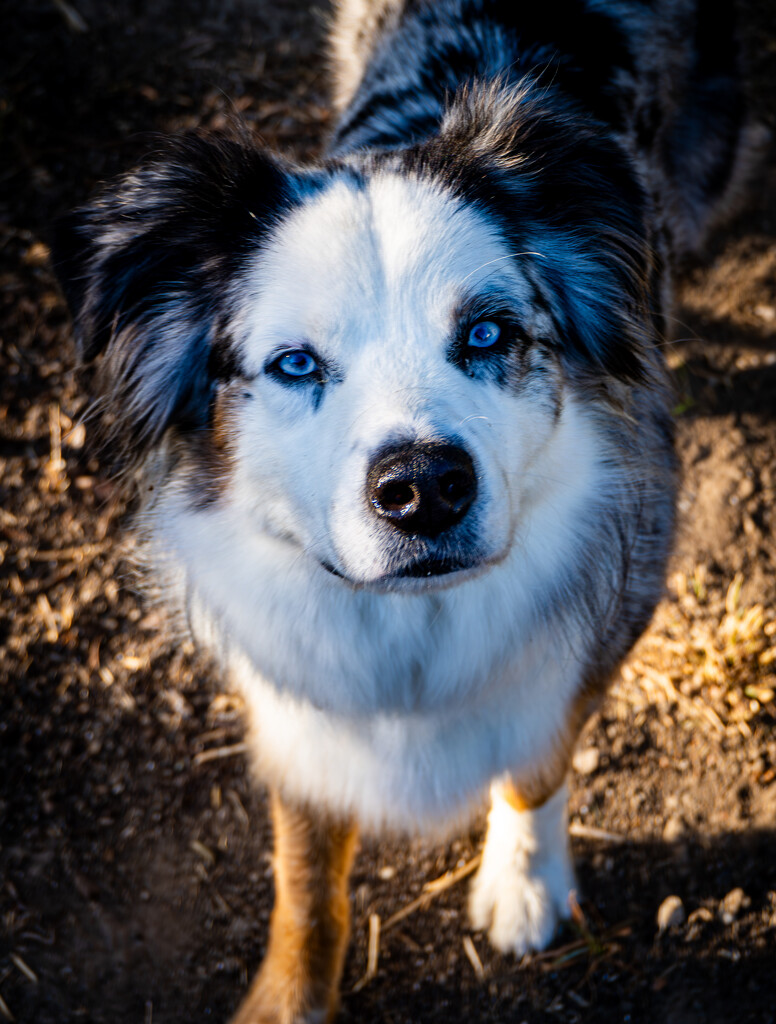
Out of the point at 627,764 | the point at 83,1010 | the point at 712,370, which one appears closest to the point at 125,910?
the point at 83,1010

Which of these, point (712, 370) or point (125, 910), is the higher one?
point (712, 370)

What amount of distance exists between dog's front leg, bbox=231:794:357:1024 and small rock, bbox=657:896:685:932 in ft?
3.11

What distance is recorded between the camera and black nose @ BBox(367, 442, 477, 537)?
57.4 inches

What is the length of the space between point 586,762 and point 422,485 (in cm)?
164

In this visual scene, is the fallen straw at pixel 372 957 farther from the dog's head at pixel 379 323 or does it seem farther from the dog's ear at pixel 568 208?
the dog's ear at pixel 568 208

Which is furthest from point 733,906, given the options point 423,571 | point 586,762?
point 423,571

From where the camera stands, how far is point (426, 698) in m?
1.98

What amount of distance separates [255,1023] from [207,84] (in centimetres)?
358

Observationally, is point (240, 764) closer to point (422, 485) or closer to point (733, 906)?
point (733, 906)

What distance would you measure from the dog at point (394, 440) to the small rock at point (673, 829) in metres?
0.42

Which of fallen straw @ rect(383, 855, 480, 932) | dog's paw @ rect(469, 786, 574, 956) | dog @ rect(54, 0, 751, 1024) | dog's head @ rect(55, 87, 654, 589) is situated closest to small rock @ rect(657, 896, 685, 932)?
dog's paw @ rect(469, 786, 574, 956)

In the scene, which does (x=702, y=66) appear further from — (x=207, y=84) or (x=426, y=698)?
(x=426, y=698)

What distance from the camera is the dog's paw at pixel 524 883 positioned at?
2461 millimetres

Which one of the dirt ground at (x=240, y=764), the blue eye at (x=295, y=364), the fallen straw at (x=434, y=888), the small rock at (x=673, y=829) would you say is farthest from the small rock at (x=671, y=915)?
the blue eye at (x=295, y=364)
